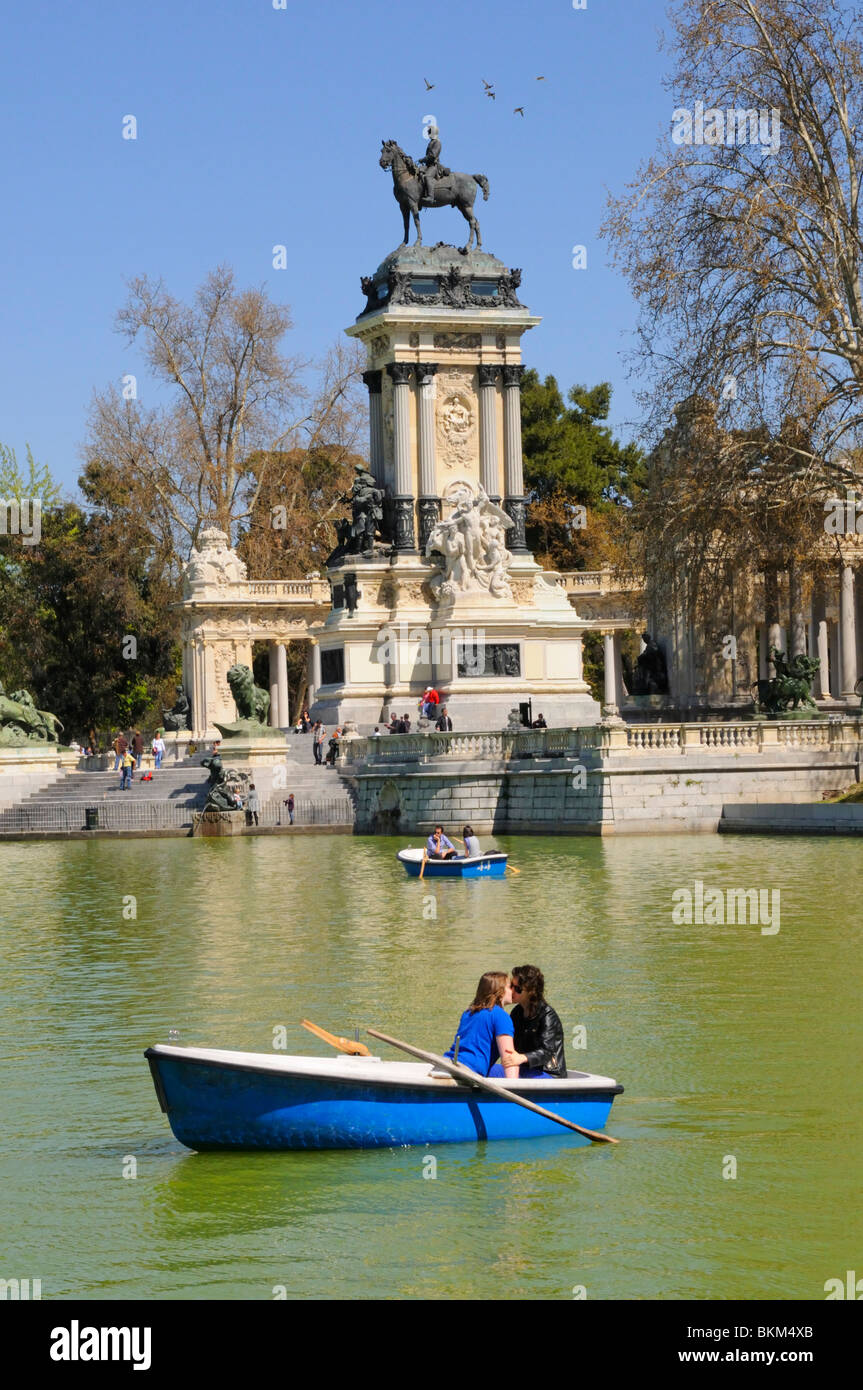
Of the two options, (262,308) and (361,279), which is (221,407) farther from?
(361,279)

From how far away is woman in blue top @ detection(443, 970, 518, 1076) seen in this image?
45.1ft

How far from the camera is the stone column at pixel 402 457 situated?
196ft

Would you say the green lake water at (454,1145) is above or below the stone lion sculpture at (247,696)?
below

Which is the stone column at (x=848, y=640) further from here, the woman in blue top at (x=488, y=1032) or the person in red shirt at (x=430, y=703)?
the woman in blue top at (x=488, y=1032)

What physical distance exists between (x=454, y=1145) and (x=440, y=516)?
4719 centimetres

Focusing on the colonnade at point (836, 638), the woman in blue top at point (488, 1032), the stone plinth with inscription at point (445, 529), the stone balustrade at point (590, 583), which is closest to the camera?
the woman in blue top at point (488, 1032)

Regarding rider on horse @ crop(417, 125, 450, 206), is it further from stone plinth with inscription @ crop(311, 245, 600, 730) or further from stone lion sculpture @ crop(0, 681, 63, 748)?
stone lion sculpture @ crop(0, 681, 63, 748)

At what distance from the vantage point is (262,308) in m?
79.5

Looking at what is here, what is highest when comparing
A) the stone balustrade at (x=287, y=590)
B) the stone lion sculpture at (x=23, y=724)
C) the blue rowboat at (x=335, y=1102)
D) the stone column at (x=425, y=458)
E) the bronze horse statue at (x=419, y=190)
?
the bronze horse statue at (x=419, y=190)

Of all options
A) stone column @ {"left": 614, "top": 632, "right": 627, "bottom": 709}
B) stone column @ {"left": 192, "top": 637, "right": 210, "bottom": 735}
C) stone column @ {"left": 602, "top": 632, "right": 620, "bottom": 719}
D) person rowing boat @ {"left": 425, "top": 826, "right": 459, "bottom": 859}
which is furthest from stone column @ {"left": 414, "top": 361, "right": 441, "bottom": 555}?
person rowing boat @ {"left": 425, "top": 826, "right": 459, "bottom": 859}

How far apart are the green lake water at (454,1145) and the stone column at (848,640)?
Answer: 4006 cm

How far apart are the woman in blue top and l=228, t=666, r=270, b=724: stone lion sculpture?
130 feet

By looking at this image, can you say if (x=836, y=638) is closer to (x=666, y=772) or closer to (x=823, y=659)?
(x=823, y=659)

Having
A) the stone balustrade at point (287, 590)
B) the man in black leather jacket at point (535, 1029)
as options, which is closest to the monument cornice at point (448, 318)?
the stone balustrade at point (287, 590)
